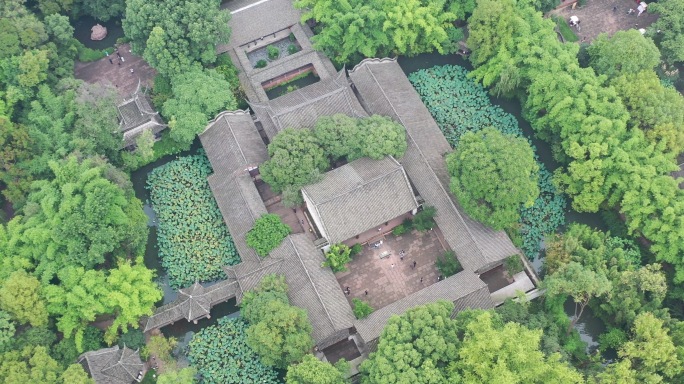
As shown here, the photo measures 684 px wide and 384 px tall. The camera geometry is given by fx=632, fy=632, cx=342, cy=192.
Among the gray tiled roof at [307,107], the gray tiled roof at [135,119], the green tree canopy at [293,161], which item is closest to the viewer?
the green tree canopy at [293,161]

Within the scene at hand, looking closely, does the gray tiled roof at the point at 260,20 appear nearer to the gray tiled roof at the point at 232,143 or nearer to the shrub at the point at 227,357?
the gray tiled roof at the point at 232,143

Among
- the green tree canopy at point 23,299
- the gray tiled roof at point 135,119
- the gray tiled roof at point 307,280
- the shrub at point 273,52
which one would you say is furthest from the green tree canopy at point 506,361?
the shrub at point 273,52

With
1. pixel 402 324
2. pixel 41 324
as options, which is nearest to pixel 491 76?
pixel 402 324

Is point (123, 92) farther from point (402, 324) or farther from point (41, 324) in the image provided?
point (402, 324)

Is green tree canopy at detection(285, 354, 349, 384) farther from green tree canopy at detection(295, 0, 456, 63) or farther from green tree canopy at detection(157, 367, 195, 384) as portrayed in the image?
green tree canopy at detection(295, 0, 456, 63)

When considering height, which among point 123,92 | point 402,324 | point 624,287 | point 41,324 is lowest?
point 41,324

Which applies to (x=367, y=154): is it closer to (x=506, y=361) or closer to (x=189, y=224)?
(x=189, y=224)
